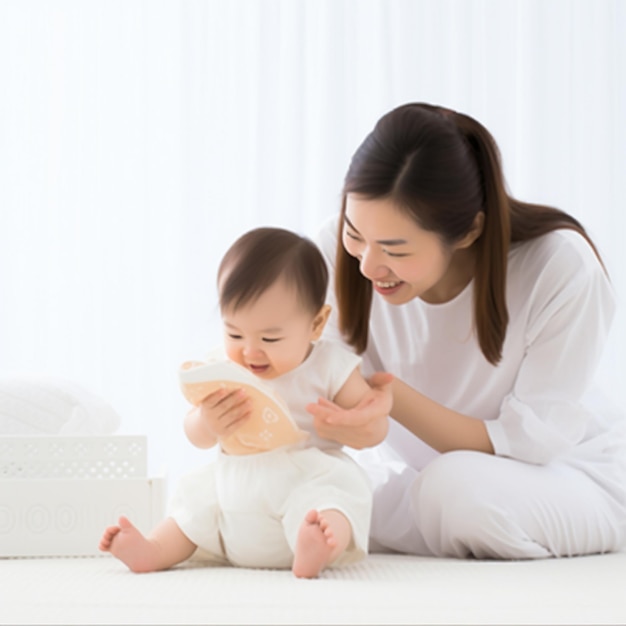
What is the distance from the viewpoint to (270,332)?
1.42 metres

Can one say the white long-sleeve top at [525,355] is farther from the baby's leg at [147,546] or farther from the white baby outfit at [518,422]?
Answer: the baby's leg at [147,546]

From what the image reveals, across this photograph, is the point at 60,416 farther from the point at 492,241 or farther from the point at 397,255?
the point at 492,241

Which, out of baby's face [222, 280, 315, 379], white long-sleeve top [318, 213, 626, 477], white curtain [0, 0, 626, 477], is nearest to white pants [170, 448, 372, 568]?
baby's face [222, 280, 315, 379]

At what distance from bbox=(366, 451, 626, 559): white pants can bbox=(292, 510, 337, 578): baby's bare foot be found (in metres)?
0.34

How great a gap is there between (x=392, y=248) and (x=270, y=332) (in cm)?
25

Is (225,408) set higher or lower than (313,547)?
higher

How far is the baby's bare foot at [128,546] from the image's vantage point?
1347mm

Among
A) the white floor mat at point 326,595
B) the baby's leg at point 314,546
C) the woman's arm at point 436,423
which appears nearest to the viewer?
the white floor mat at point 326,595

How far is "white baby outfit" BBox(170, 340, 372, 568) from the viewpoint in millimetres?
1395

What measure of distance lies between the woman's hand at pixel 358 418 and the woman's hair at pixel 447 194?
0.86 feet

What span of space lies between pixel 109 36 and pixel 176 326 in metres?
0.92

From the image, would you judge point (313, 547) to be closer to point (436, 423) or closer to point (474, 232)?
point (436, 423)

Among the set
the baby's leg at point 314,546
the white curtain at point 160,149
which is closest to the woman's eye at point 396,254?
the baby's leg at point 314,546

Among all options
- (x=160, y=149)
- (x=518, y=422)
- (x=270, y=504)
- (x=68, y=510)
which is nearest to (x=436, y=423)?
(x=518, y=422)
